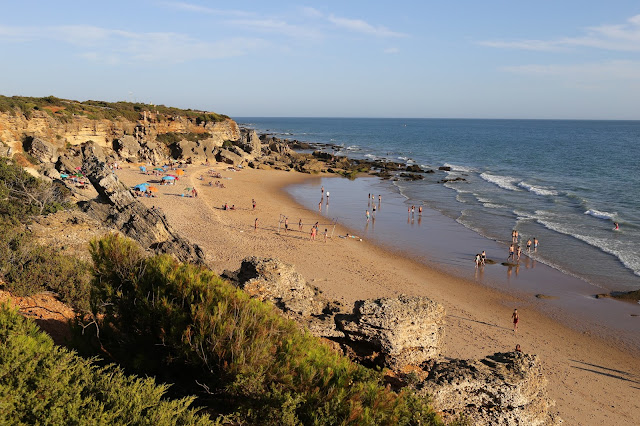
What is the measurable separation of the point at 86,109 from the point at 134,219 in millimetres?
38753

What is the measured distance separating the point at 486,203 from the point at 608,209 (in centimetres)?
940

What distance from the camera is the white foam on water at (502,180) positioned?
48.5 meters

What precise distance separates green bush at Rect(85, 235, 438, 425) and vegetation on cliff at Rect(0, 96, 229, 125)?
117ft

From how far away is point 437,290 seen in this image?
2112cm

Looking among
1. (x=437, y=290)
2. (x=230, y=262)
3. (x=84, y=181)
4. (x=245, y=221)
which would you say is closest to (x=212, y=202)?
(x=245, y=221)

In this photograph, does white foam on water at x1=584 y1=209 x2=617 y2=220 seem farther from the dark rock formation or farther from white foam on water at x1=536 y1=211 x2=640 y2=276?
the dark rock formation

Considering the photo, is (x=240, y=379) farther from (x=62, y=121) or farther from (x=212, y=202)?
(x=62, y=121)

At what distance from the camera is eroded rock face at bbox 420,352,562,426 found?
7.68 m

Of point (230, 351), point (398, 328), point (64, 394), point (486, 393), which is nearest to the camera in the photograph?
point (64, 394)

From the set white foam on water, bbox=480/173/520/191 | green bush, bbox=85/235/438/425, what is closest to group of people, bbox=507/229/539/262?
white foam on water, bbox=480/173/520/191

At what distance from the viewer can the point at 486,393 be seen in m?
7.86

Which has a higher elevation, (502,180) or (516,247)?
(502,180)

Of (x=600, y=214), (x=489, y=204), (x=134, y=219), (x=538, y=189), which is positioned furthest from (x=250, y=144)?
(x=134, y=219)

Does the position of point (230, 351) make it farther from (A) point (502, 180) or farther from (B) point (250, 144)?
(B) point (250, 144)
